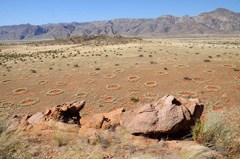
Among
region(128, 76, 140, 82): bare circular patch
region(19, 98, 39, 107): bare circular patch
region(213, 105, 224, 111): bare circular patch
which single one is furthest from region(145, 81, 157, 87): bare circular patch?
region(19, 98, 39, 107): bare circular patch

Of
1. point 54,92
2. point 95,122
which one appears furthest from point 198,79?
point 54,92

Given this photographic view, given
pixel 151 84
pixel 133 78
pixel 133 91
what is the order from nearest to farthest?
pixel 133 91
pixel 151 84
pixel 133 78

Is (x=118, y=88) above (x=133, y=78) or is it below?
below

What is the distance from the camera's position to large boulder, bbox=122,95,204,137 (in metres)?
5.36

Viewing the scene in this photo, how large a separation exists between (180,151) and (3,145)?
18.8 feet

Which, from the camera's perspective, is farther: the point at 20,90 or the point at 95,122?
the point at 20,90

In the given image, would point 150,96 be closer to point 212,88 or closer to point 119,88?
point 119,88

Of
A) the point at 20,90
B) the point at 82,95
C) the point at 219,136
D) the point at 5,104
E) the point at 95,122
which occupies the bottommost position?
the point at 5,104

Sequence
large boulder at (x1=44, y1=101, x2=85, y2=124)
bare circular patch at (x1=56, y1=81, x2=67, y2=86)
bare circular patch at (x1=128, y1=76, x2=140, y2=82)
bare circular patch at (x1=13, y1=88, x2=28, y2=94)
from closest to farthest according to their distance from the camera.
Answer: large boulder at (x1=44, y1=101, x2=85, y2=124) < bare circular patch at (x1=13, y1=88, x2=28, y2=94) < bare circular patch at (x1=56, y1=81, x2=67, y2=86) < bare circular patch at (x1=128, y1=76, x2=140, y2=82)

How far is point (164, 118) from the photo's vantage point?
555 centimetres

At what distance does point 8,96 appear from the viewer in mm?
13375

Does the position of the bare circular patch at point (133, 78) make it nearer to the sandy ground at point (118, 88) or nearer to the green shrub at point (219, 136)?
the sandy ground at point (118, 88)

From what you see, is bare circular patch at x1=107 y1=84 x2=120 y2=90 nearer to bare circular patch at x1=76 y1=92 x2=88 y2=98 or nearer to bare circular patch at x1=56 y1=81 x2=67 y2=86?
bare circular patch at x1=76 y1=92 x2=88 y2=98

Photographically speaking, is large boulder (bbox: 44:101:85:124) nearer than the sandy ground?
Yes
